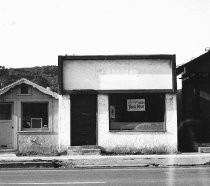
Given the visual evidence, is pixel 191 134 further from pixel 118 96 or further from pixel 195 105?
pixel 118 96

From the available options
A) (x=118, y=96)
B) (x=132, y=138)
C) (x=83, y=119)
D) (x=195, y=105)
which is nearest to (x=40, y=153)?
(x=83, y=119)

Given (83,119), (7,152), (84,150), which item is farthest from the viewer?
(7,152)

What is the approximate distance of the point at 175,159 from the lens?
14500mm

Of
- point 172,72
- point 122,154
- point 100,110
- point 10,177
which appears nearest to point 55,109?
point 100,110

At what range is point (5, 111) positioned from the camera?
1744 cm

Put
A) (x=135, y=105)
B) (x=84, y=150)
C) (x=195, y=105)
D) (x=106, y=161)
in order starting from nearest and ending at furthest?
1. (x=106, y=161)
2. (x=84, y=150)
3. (x=135, y=105)
4. (x=195, y=105)

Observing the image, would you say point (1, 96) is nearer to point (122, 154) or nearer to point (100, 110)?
point (100, 110)

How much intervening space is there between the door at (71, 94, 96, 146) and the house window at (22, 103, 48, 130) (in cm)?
136

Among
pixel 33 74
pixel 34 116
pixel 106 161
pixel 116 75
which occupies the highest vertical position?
pixel 33 74

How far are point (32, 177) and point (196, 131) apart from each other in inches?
347

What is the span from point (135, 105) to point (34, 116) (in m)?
4.34

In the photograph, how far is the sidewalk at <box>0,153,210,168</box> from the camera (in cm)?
1394

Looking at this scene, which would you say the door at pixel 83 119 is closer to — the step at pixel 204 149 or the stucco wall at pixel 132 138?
the stucco wall at pixel 132 138

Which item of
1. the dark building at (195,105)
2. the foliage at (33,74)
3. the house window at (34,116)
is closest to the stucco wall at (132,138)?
the dark building at (195,105)
